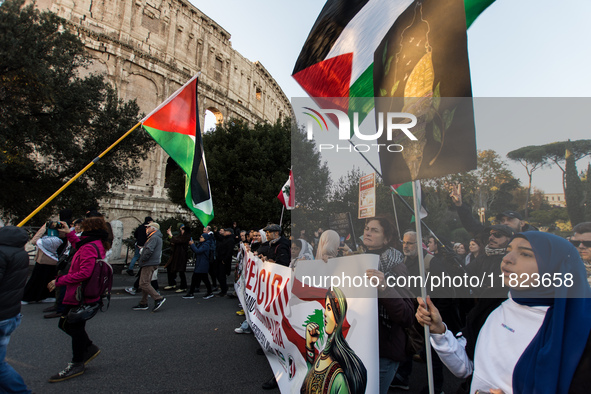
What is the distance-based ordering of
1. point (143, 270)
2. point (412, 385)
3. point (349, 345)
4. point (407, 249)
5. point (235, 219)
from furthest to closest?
point (235, 219) < point (143, 270) < point (412, 385) < point (407, 249) < point (349, 345)

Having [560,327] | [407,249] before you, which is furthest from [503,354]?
[407,249]

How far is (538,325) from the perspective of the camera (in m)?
1.34

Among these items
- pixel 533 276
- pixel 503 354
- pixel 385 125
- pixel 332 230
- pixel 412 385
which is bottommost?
pixel 412 385

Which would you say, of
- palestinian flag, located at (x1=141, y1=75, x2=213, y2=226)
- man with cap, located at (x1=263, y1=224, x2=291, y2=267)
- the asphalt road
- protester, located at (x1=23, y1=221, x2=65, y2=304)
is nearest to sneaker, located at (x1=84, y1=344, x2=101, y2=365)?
the asphalt road

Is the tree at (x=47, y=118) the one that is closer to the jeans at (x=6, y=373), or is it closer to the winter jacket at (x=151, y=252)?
the winter jacket at (x=151, y=252)

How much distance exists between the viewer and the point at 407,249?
2609 mm

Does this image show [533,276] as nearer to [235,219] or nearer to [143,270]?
[143,270]

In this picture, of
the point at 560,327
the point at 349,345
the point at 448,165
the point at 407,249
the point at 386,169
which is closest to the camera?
the point at 560,327

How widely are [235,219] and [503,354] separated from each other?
1595cm

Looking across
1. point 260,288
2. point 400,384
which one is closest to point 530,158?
point 400,384

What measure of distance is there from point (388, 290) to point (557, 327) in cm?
96

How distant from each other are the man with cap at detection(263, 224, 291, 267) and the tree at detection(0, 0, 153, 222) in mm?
10433

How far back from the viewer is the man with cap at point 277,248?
5.16m

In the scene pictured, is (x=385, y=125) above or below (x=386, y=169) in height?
above
